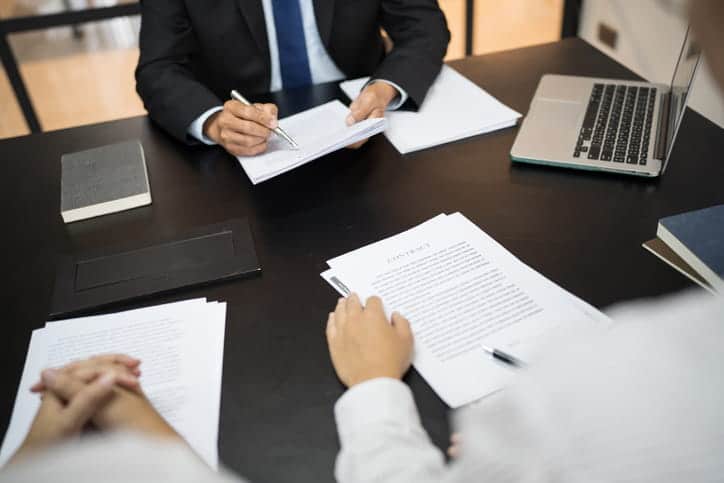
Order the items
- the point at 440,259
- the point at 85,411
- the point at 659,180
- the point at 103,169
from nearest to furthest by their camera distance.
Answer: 1. the point at 85,411
2. the point at 440,259
3. the point at 659,180
4. the point at 103,169

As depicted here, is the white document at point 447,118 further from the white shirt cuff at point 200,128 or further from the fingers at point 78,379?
the fingers at point 78,379

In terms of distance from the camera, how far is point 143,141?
1.27m

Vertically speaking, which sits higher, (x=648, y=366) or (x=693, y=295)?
(x=648, y=366)

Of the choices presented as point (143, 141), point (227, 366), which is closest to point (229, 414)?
point (227, 366)

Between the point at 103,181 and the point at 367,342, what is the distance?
662 mm

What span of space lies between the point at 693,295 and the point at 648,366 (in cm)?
40

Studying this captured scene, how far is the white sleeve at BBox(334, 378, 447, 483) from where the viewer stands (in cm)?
58

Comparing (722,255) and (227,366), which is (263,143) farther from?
(722,255)

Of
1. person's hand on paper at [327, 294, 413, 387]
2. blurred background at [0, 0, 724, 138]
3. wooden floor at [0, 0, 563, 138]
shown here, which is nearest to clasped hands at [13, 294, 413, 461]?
person's hand on paper at [327, 294, 413, 387]

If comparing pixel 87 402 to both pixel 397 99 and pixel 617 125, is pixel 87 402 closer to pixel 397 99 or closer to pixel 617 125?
pixel 397 99

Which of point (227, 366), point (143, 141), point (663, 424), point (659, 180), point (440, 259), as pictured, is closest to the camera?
point (663, 424)

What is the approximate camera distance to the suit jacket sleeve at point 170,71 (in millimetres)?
1239

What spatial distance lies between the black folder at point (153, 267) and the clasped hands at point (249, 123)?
0.23 m

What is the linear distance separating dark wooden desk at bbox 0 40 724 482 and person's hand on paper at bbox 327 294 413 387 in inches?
1.0
